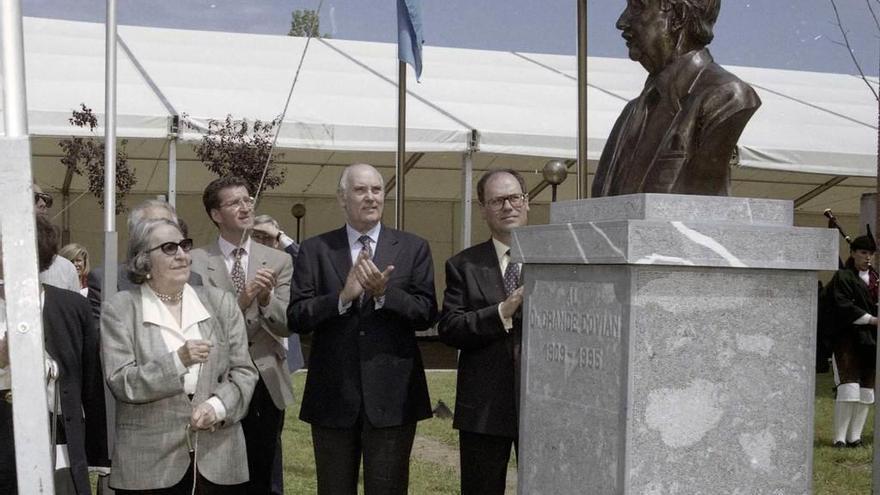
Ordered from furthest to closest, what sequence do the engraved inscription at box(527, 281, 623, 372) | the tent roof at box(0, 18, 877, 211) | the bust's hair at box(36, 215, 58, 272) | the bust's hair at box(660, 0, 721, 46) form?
the tent roof at box(0, 18, 877, 211) < the bust's hair at box(36, 215, 58, 272) < the bust's hair at box(660, 0, 721, 46) < the engraved inscription at box(527, 281, 623, 372)

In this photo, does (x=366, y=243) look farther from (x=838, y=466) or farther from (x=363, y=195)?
(x=838, y=466)

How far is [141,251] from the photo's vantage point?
4.70 meters

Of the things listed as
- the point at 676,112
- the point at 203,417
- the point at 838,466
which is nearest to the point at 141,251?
the point at 203,417

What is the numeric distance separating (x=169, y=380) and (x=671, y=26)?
2268 millimetres

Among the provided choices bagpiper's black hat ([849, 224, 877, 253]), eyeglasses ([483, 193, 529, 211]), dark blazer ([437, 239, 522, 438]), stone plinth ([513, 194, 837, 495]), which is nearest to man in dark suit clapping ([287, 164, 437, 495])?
dark blazer ([437, 239, 522, 438])

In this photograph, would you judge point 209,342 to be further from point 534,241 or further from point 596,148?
point 596,148

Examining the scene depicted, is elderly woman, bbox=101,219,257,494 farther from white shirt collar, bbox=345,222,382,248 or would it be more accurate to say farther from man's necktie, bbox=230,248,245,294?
man's necktie, bbox=230,248,245,294

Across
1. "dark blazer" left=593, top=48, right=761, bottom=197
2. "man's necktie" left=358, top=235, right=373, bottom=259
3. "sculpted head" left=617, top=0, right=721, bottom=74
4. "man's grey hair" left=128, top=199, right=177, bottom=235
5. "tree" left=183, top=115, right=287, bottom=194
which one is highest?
"tree" left=183, top=115, right=287, bottom=194

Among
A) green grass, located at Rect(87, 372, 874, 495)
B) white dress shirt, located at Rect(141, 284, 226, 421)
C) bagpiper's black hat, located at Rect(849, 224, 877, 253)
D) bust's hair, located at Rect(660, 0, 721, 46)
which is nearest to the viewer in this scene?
bust's hair, located at Rect(660, 0, 721, 46)

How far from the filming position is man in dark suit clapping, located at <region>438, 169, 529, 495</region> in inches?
191

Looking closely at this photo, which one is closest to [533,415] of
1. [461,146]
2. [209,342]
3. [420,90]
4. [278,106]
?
[209,342]

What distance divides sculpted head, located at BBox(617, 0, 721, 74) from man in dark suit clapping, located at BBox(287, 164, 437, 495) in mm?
1444

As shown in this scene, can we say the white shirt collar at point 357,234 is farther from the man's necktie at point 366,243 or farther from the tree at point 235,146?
Result: the tree at point 235,146

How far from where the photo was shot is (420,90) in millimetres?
16125
